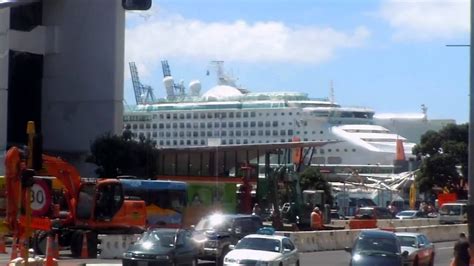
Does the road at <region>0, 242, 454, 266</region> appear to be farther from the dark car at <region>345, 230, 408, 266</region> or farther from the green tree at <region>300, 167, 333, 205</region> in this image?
the green tree at <region>300, 167, 333, 205</region>

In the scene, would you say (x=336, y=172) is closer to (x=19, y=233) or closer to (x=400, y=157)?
(x=400, y=157)

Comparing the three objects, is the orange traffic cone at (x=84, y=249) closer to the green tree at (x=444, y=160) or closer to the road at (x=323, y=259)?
the road at (x=323, y=259)

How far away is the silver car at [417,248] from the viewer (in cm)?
3036

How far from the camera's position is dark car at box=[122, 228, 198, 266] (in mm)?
27484

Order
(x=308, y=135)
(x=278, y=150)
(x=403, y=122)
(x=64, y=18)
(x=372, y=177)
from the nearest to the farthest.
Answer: (x=64, y=18), (x=278, y=150), (x=372, y=177), (x=308, y=135), (x=403, y=122)

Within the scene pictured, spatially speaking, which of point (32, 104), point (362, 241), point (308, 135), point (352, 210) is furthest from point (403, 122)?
point (362, 241)

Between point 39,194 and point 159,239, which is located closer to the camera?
point 39,194

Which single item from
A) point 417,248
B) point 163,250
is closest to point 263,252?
point 163,250

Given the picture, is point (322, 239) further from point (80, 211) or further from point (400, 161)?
point (400, 161)

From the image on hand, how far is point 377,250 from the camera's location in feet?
91.1

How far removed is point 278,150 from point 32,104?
65.1ft

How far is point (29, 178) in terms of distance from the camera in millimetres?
22234

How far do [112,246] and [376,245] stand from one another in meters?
11.1

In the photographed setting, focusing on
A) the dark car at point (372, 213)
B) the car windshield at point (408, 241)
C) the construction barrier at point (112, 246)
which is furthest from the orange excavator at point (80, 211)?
the dark car at point (372, 213)
